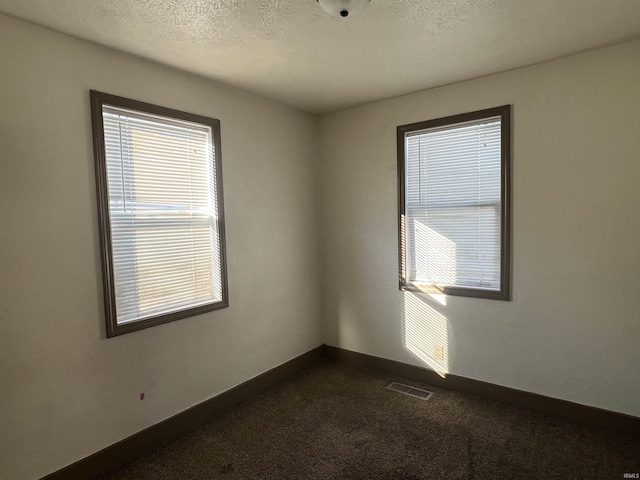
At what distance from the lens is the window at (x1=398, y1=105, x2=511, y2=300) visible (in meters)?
2.81

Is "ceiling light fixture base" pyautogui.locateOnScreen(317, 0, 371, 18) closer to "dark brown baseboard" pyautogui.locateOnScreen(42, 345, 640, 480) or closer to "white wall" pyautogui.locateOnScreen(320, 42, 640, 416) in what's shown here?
"white wall" pyautogui.locateOnScreen(320, 42, 640, 416)

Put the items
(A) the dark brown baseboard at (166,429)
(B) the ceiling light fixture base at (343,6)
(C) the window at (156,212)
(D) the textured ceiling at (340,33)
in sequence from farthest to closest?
(C) the window at (156,212)
(A) the dark brown baseboard at (166,429)
(D) the textured ceiling at (340,33)
(B) the ceiling light fixture base at (343,6)

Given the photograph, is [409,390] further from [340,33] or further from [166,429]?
[340,33]

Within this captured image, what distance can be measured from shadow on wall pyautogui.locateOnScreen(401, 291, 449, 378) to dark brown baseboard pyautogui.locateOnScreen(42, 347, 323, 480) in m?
1.18

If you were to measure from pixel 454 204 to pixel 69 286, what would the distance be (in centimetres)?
281

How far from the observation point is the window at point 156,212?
7.32 feet

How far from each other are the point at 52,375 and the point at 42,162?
1.18 meters

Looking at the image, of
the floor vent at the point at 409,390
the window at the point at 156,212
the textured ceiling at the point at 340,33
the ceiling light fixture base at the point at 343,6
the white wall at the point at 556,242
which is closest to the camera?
the ceiling light fixture base at the point at 343,6

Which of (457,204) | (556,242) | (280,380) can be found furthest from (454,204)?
(280,380)

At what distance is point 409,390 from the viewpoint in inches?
123

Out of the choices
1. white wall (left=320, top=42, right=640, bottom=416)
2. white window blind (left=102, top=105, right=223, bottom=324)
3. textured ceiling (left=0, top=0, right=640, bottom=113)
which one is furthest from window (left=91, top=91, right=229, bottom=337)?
white wall (left=320, top=42, right=640, bottom=416)

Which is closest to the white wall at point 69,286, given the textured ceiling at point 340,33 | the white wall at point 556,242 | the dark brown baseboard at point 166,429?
the dark brown baseboard at point 166,429

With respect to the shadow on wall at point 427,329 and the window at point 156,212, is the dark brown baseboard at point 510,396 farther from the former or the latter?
the window at point 156,212

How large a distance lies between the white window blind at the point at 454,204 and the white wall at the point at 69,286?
1.60 m
